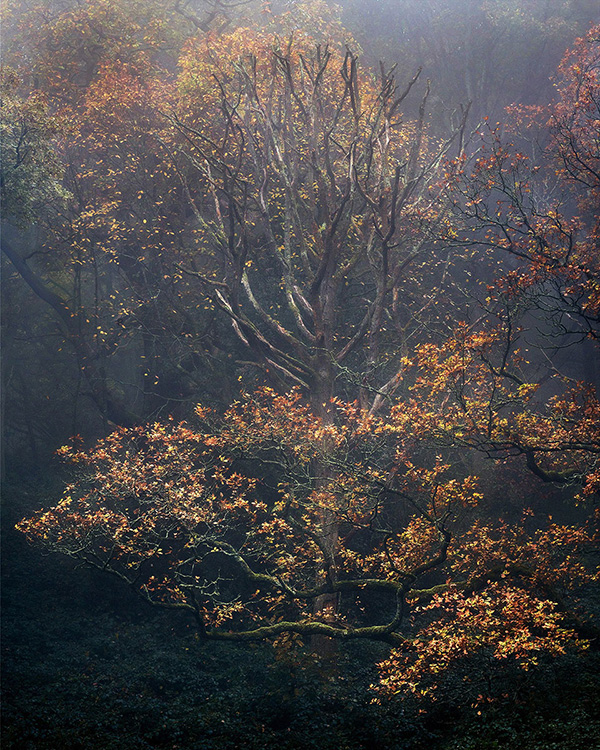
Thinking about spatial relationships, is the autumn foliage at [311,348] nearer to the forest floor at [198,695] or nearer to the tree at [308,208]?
the tree at [308,208]

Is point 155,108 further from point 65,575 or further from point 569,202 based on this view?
point 569,202

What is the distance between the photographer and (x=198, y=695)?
533 inches

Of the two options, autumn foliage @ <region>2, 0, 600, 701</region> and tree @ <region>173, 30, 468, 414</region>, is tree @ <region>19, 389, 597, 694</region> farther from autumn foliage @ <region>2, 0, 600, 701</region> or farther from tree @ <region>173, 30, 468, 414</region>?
tree @ <region>173, 30, 468, 414</region>

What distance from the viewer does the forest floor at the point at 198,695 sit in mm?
11328

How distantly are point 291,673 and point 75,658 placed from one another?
560cm

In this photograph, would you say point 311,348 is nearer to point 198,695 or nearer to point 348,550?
point 348,550

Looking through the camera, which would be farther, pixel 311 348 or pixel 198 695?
pixel 311 348

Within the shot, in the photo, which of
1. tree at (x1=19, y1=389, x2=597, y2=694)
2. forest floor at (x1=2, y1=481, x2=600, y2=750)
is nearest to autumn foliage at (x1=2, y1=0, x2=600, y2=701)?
tree at (x1=19, y1=389, x2=597, y2=694)

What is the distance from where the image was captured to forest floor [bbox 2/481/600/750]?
11.3m

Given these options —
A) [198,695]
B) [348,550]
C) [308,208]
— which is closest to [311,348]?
[308,208]

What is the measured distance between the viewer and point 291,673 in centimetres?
1403

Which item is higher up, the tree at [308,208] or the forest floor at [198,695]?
the tree at [308,208]

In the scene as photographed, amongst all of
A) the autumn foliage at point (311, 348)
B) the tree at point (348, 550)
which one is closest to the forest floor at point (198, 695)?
the tree at point (348, 550)

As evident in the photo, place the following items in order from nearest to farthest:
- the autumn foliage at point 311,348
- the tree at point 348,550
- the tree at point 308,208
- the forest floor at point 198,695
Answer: the forest floor at point 198,695 → the tree at point 348,550 → the autumn foliage at point 311,348 → the tree at point 308,208
